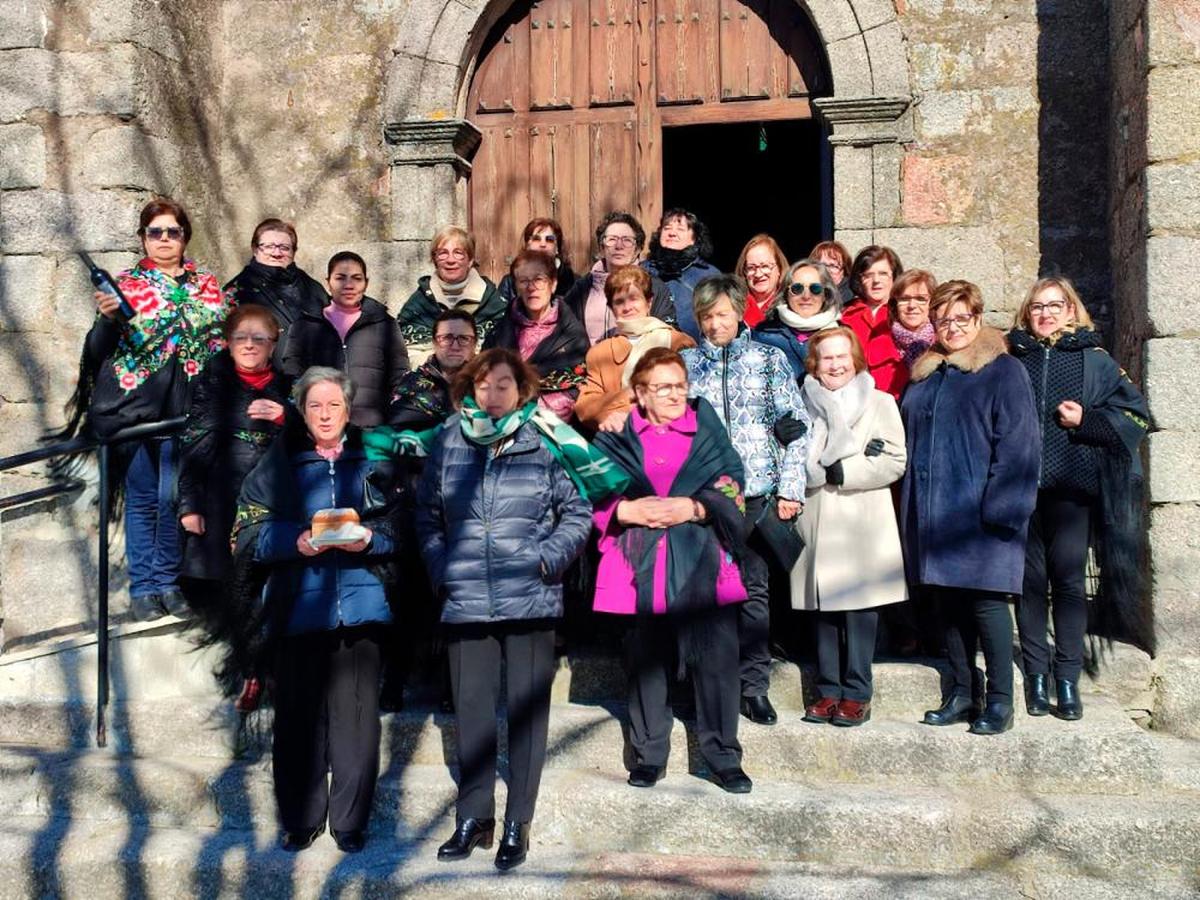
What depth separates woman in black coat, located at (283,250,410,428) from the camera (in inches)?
209

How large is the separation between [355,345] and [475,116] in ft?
7.90

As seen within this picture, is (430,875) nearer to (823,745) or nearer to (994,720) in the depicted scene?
(823,745)

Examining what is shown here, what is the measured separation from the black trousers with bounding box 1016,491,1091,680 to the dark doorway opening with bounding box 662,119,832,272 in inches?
272

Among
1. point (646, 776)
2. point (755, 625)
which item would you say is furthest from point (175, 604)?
point (755, 625)

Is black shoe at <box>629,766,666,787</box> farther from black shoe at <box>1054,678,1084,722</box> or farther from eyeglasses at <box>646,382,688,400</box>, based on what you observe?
black shoe at <box>1054,678,1084,722</box>

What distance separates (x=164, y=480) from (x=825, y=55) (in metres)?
4.16

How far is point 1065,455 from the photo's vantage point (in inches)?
181

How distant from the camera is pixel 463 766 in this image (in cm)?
398

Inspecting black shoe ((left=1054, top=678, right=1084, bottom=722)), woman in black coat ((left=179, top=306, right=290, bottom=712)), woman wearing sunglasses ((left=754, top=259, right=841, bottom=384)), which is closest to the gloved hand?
woman wearing sunglasses ((left=754, top=259, right=841, bottom=384))

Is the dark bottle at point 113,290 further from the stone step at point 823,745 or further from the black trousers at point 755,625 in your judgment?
the black trousers at point 755,625

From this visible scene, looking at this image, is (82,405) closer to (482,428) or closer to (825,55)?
(482,428)

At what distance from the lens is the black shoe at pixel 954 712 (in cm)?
448

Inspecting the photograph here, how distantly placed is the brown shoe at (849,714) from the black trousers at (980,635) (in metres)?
0.39

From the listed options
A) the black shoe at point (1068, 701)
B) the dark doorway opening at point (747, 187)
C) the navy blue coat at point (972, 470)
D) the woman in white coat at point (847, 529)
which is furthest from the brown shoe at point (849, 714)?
the dark doorway opening at point (747, 187)
